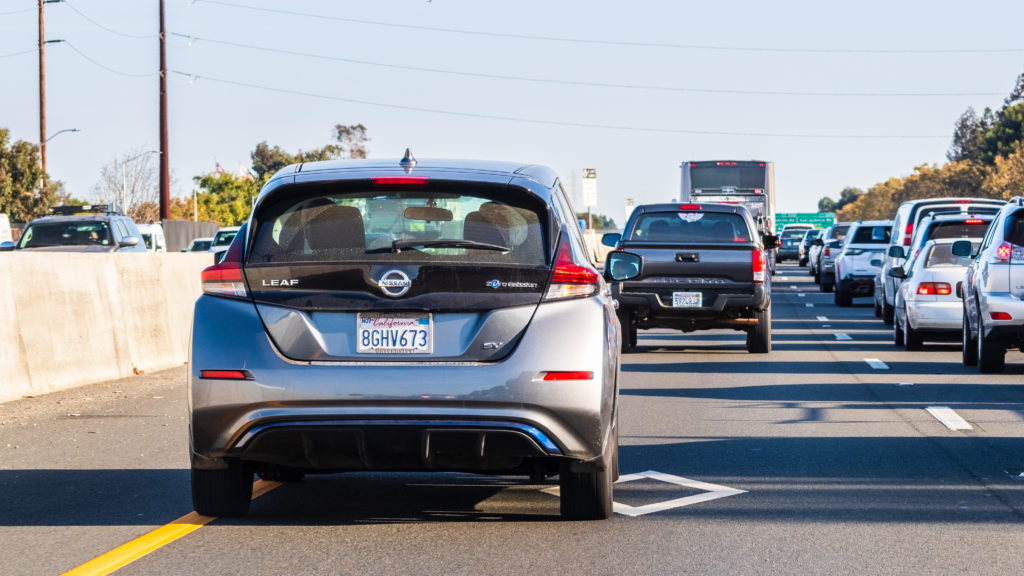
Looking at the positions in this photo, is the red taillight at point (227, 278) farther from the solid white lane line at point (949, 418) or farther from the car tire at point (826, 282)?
the car tire at point (826, 282)

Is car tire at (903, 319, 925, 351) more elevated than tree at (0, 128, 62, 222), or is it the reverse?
tree at (0, 128, 62, 222)

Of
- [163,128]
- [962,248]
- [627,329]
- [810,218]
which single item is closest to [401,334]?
[962,248]

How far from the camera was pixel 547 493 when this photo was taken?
8.54m

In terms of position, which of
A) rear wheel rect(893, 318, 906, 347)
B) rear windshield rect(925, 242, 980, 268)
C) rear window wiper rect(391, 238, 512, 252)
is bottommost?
rear wheel rect(893, 318, 906, 347)

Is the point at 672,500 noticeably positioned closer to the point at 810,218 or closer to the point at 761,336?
the point at 761,336

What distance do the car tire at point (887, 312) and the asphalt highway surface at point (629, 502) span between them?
12494 mm

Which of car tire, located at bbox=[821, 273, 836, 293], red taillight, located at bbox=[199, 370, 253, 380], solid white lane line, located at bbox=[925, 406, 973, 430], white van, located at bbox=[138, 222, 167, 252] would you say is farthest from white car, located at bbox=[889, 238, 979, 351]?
white van, located at bbox=[138, 222, 167, 252]

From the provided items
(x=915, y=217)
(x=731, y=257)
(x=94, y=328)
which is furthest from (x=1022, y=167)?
(x=94, y=328)

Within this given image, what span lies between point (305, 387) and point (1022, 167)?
275 ft

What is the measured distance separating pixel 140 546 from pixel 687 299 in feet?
42.0

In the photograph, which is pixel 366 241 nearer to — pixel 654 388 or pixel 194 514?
pixel 194 514

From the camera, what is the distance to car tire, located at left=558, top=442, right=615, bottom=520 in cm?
745

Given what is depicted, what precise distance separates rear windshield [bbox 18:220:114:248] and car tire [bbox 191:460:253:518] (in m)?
20.5

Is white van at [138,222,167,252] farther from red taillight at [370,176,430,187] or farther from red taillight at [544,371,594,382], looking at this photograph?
red taillight at [544,371,594,382]
